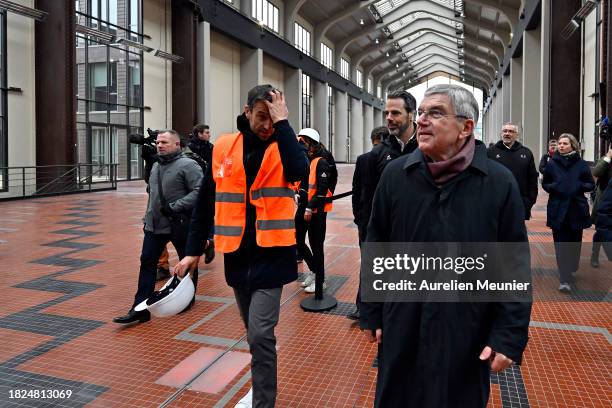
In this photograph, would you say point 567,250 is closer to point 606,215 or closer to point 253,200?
point 606,215

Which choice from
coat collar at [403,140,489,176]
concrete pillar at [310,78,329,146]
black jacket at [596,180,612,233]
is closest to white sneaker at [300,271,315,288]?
black jacket at [596,180,612,233]

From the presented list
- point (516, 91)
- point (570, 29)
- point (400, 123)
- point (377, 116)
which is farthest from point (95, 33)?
point (377, 116)

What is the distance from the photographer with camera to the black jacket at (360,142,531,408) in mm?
2790

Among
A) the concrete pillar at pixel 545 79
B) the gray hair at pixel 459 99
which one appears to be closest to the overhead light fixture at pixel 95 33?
the concrete pillar at pixel 545 79

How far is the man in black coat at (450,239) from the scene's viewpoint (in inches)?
68.4

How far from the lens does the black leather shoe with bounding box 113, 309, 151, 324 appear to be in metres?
4.31

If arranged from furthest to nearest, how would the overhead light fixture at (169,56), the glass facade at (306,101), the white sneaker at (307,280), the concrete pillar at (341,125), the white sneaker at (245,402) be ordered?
the concrete pillar at (341,125)
the glass facade at (306,101)
the overhead light fixture at (169,56)
the white sneaker at (307,280)
the white sneaker at (245,402)

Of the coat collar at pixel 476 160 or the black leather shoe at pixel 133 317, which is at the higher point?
the coat collar at pixel 476 160

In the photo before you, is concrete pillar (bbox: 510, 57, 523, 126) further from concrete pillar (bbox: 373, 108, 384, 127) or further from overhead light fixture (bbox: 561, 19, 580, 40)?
concrete pillar (bbox: 373, 108, 384, 127)

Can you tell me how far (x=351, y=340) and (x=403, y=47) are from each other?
46769 millimetres

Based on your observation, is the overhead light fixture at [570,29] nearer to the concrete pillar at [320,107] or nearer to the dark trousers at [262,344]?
the dark trousers at [262,344]

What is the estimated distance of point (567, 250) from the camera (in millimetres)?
5402

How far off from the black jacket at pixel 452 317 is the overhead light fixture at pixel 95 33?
17.5 m

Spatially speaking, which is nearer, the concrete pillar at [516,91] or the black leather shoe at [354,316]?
the black leather shoe at [354,316]
